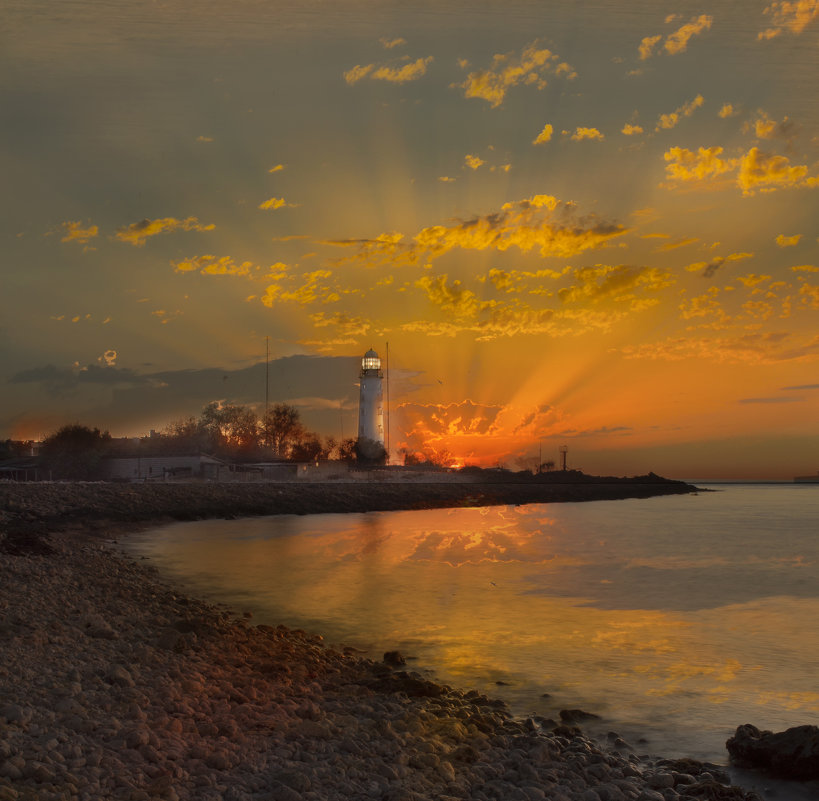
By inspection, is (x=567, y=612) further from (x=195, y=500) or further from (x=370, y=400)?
(x=370, y=400)

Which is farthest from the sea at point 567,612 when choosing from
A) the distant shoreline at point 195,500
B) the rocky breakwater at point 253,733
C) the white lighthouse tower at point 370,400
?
the white lighthouse tower at point 370,400

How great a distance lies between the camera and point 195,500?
6488cm

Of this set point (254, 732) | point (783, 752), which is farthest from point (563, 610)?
point (254, 732)

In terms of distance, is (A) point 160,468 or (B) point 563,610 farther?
(A) point 160,468

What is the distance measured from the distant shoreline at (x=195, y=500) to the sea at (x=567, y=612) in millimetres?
4569

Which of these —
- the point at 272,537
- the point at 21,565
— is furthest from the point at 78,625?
the point at 272,537

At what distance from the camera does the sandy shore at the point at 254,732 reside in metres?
7.12

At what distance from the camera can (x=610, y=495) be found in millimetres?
141625

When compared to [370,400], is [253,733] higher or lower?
lower

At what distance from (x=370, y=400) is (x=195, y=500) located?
43.3 m

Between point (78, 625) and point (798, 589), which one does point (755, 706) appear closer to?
point (78, 625)

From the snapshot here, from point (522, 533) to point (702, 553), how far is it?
46.1 ft

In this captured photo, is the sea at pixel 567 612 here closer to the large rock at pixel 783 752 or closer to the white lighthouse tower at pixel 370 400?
the large rock at pixel 783 752

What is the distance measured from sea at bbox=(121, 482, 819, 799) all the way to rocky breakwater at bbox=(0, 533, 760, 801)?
5.77ft
